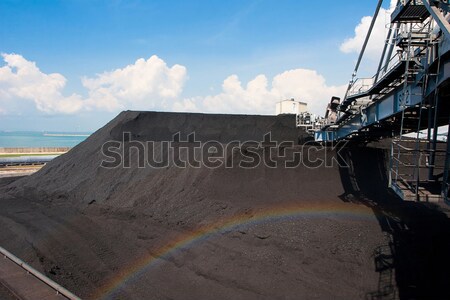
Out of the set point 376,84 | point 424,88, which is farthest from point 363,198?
point 424,88

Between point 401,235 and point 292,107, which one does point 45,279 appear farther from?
point 292,107

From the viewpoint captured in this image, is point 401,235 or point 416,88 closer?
point 416,88

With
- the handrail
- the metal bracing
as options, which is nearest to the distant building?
the metal bracing

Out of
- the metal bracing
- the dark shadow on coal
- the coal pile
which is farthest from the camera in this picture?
the coal pile

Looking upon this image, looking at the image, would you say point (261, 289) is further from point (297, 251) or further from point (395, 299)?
point (395, 299)

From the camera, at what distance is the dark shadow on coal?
27.1 ft

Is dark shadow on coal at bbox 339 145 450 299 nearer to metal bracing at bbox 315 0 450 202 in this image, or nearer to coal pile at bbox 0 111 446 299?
coal pile at bbox 0 111 446 299

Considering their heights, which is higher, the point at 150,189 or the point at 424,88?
the point at 424,88

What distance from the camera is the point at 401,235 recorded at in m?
10.1

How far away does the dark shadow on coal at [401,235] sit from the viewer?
8.27 metres

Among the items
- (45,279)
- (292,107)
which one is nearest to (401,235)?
(45,279)

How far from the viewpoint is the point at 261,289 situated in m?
8.27

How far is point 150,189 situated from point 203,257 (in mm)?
6085

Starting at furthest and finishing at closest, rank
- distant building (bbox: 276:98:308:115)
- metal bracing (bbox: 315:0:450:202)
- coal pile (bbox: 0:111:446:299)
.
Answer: distant building (bbox: 276:98:308:115)
coal pile (bbox: 0:111:446:299)
metal bracing (bbox: 315:0:450:202)
